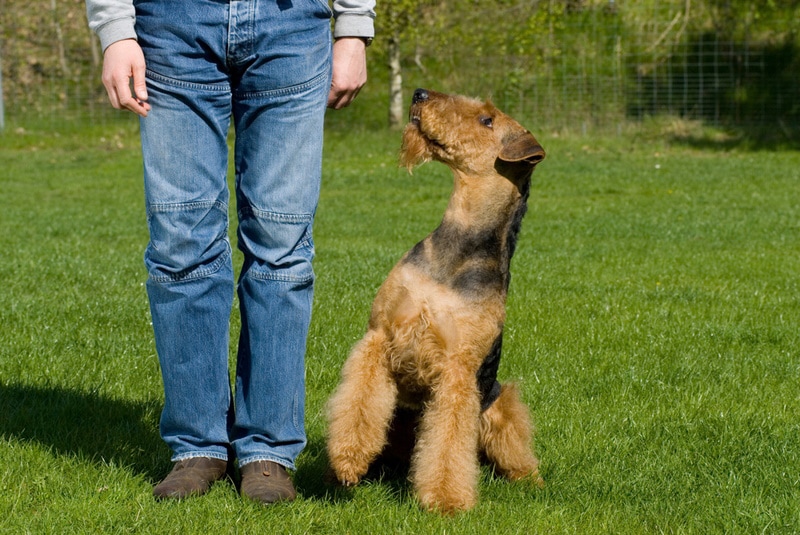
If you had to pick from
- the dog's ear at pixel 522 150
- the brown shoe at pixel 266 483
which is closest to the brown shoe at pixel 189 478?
the brown shoe at pixel 266 483

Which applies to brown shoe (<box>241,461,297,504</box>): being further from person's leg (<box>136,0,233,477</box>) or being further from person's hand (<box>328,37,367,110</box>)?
person's hand (<box>328,37,367,110</box>)

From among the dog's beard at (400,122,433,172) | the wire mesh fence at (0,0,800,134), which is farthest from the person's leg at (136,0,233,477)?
the wire mesh fence at (0,0,800,134)

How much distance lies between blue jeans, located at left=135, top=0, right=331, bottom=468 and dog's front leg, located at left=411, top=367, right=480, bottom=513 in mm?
459

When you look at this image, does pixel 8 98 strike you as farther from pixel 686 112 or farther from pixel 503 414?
pixel 503 414

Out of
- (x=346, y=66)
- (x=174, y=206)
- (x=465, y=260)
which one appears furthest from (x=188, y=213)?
(x=465, y=260)

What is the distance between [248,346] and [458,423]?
773 mm

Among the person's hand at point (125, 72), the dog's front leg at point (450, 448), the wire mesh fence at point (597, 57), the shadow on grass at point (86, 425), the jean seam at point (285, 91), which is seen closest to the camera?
the person's hand at point (125, 72)

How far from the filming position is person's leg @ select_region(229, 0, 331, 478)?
3.23m

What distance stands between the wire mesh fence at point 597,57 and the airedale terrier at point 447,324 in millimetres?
15191

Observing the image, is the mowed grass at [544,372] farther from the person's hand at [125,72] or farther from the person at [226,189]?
the person's hand at [125,72]

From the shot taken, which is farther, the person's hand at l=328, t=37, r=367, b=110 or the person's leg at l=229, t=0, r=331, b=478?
the person's hand at l=328, t=37, r=367, b=110

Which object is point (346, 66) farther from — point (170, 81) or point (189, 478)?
point (189, 478)

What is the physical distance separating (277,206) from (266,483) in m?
0.93

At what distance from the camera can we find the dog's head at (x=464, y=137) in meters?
3.63
